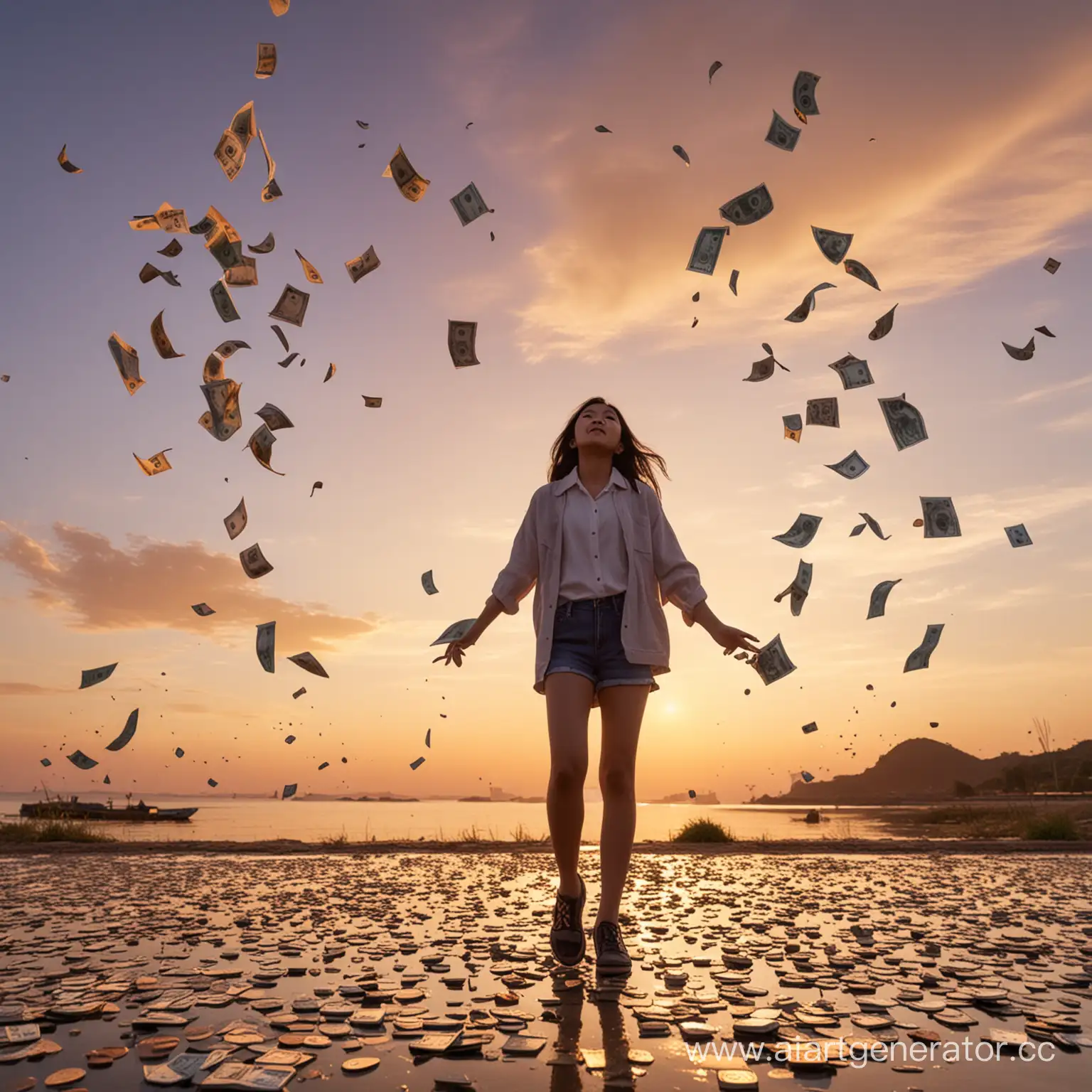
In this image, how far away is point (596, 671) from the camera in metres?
5.21

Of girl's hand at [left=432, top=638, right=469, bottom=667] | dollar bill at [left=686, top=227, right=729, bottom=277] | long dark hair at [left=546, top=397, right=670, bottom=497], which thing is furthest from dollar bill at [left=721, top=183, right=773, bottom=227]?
girl's hand at [left=432, top=638, right=469, bottom=667]

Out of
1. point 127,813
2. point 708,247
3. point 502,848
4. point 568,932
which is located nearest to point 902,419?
point 708,247

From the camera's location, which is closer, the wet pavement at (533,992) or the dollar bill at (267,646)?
the wet pavement at (533,992)

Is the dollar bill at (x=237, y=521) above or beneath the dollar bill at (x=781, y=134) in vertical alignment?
beneath

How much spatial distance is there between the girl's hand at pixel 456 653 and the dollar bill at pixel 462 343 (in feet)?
10.9

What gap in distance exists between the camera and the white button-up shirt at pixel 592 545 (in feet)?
17.5

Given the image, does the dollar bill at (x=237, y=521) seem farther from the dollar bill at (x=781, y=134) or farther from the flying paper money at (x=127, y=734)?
the dollar bill at (x=781, y=134)

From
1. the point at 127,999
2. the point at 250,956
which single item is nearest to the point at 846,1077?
the point at 127,999

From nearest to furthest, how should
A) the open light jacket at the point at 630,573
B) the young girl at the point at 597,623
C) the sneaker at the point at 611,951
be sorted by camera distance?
1. the sneaker at the point at 611,951
2. the young girl at the point at 597,623
3. the open light jacket at the point at 630,573

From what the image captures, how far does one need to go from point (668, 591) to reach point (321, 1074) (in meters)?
3.48

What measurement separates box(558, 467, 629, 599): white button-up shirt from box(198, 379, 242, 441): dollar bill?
12.3ft

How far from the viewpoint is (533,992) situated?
410cm

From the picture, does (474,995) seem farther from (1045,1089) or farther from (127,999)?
(1045,1089)

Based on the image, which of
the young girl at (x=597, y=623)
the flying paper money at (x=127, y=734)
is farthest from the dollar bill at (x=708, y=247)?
the flying paper money at (x=127, y=734)
